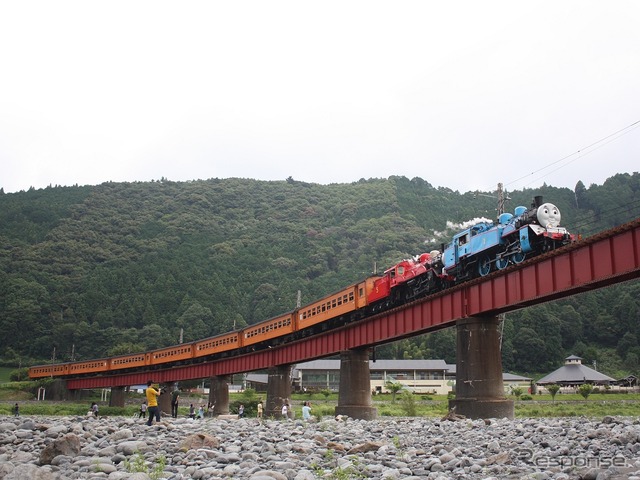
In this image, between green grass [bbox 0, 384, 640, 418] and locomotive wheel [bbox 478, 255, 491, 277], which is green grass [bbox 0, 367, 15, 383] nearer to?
green grass [bbox 0, 384, 640, 418]

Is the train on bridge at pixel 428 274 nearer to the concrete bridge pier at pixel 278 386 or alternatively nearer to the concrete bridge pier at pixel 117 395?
the concrete bridge pier at pixel 278 386

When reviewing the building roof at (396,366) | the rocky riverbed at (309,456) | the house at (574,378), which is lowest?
the rocky riverbed at (309,456)

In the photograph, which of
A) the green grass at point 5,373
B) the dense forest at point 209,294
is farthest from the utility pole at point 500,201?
the green grass at point 5,373

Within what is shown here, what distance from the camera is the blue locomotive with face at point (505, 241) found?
26.4m

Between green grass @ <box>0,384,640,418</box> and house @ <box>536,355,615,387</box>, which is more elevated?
house @ <box>536,355,615,387</box>

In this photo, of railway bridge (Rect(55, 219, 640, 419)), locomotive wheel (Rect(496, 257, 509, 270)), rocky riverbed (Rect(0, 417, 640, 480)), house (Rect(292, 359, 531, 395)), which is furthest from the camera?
house (Rect(292, 359, 531, 395))

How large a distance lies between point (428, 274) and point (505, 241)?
21.4 feet

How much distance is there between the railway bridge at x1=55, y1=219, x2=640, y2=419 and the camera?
21.8m

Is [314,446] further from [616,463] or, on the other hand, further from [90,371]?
[90,371]

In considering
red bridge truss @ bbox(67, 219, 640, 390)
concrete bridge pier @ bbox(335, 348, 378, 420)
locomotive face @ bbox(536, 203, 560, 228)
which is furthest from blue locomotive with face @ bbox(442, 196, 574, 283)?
concrete bridge pier @ bbox(335, 348, 378, 420)

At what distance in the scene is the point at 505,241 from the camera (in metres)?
28.6

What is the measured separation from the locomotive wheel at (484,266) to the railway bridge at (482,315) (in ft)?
7.12

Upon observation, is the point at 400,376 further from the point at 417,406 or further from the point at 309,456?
the point at 309,456

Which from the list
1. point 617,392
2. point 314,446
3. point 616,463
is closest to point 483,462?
point 616,463
